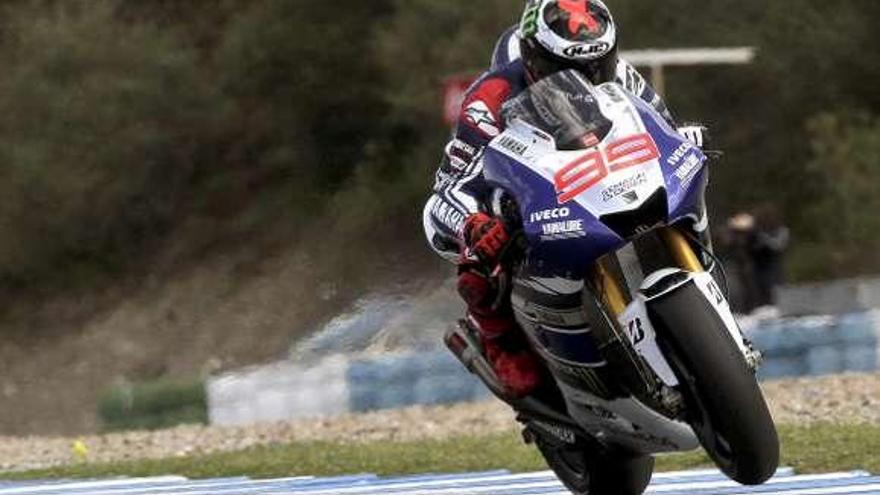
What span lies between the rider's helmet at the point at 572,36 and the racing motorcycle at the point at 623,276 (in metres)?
0.09

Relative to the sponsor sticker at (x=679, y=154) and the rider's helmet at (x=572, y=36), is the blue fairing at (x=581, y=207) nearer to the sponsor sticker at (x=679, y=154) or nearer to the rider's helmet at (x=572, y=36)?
the sponsor sticker at (x=679, y=154)

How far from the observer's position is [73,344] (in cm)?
3353

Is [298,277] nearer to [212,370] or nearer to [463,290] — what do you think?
[212,370]

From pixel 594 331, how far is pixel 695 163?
591 millimetres

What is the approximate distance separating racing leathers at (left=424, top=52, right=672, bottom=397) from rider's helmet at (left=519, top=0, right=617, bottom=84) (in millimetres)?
237

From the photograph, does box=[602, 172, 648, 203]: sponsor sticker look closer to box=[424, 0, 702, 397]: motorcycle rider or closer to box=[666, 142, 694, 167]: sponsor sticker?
box=[666, 142, 694, 167]: sponsor sticker

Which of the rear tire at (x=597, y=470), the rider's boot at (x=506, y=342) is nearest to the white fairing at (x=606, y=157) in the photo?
the rider's boot at (x=506, y=342)

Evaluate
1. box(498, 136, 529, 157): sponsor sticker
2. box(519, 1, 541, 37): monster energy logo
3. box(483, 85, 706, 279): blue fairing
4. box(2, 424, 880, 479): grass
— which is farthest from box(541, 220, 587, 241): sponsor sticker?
box(2, 424, 880, 479): grass

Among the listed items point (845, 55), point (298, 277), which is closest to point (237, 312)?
point (298, 277)

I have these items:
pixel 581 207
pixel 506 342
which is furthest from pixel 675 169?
pixel 506 342

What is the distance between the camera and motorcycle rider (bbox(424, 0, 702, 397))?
6504mm

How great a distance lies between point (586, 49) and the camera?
6.51 metres

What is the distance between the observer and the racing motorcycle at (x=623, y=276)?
233 inches

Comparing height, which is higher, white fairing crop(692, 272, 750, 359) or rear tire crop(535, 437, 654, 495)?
white fairing crop(692, 272, 750, 359)
